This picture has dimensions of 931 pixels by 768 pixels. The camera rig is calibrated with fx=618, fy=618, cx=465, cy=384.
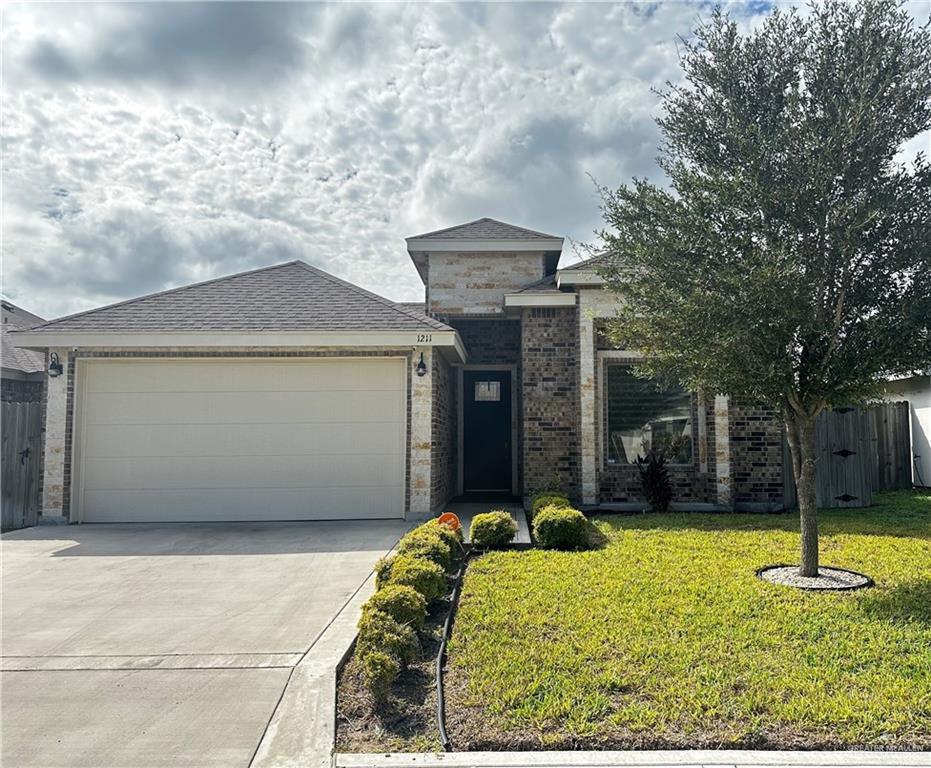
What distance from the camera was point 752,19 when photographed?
18.7 feet

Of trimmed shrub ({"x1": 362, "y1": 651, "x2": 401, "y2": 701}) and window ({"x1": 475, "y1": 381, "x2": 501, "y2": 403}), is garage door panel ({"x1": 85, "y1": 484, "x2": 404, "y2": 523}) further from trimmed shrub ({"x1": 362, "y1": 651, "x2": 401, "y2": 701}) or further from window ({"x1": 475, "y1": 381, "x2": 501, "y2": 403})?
trimmed shrub ({"x1": 362, "y1": 651, "x2": 401, "y2": 701})

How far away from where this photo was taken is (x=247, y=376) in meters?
9.80

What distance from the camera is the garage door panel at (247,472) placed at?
9.62m

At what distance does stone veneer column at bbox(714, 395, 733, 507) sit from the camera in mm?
10070

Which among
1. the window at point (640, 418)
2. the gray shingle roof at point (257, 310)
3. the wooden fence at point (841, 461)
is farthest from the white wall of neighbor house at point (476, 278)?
the wooden fence at point (841, 461)

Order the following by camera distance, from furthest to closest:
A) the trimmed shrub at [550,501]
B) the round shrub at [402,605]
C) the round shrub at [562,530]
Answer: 1. the trimmed shrub at [550,501]
2. the round shrub at [562,530]
3. the round shrub at [402,605]

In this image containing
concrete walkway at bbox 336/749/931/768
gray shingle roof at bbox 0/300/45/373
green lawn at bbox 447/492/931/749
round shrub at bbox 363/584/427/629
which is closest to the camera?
concrete walkway at bbox 336/749/931/768

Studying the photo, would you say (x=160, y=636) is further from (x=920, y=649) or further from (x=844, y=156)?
(x=844, y=156)

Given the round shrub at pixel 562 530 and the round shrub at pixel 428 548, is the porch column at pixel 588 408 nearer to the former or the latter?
the round shrub at pixel 562 530

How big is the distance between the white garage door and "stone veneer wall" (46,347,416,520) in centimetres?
13

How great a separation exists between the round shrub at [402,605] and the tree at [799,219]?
335cm

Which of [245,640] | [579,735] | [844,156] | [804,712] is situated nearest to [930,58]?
[844,156]

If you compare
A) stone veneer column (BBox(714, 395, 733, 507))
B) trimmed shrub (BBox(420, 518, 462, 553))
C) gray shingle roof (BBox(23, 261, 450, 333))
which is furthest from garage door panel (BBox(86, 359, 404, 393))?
stone veneer column (BBox(714, 395, 733, 507))

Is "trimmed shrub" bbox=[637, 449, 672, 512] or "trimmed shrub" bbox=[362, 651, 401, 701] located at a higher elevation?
"trimmed shrub" bbox=[637, 449, 672, 512]
